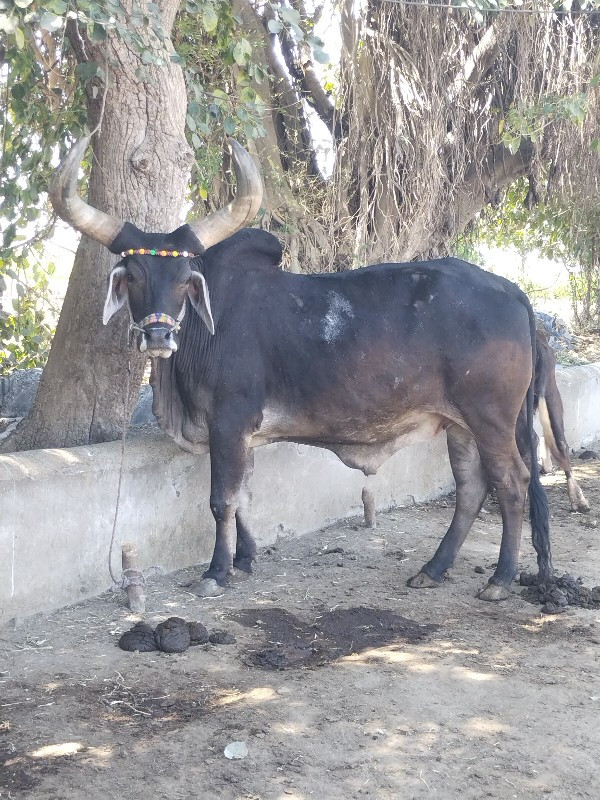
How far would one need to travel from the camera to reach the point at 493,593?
5.13 m

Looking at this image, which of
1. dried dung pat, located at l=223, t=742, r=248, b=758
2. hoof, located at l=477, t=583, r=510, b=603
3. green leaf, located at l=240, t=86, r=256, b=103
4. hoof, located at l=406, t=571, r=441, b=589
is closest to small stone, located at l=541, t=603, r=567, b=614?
hoof, located at l=477, t=583, r=510, b=603

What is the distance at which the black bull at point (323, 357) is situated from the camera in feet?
16.7

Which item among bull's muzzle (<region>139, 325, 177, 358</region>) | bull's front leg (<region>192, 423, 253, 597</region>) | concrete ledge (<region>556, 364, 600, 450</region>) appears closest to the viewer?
bull's muzzle (<region>139, 325, 177, 358</region>)

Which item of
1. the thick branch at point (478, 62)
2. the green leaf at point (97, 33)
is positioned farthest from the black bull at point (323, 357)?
the thick branch at point (478, 62)

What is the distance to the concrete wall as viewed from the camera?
4.56 m

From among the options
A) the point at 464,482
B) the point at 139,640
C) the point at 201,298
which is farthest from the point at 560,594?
the point at 201,298

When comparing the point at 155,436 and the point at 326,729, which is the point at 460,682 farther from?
the point at 155,436

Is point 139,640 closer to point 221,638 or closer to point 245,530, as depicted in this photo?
point 221,638

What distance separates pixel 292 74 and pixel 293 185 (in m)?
0.95

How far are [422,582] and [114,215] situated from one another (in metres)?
2.65

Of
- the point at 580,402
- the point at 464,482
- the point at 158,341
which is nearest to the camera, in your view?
the point at 158,341

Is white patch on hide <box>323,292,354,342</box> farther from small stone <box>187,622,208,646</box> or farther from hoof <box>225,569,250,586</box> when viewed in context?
small stone <box>187,622,208,646</box>

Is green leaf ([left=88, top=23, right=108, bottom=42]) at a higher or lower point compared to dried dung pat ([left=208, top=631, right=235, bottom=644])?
higher

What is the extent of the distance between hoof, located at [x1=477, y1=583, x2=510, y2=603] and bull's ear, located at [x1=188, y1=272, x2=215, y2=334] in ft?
6.39
